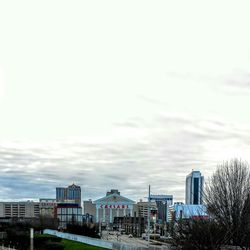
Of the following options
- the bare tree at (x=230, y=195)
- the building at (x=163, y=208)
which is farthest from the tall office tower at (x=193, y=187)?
the building at (x=163, y=208)

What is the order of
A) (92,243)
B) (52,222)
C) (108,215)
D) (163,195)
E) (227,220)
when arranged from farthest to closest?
(108,215)
(163,195)
(52,222)
(92,243)
(227,220)

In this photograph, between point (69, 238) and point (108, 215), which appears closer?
point (69, 238)

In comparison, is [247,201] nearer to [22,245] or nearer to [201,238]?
[201,238]

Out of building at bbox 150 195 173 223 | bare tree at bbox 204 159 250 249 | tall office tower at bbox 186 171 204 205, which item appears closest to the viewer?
bare tree at bbox 204 159 250 249

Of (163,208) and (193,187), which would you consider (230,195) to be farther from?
(163,208)

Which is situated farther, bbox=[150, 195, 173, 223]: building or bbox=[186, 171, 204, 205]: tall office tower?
bbox=[150, 195, 173, 223]: building

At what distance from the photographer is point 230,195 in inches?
1304

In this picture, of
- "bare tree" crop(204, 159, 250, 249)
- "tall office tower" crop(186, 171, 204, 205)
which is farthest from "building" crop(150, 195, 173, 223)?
"bare tree" crop(204, 159, 250, 249)

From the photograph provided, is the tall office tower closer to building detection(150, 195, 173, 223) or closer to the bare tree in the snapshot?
the bare tree

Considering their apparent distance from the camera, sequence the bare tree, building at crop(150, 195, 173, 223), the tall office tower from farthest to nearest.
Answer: building at crop(150, 195, 173, 223) → the tall office tower → the bare tree

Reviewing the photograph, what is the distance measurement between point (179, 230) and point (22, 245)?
3536cm

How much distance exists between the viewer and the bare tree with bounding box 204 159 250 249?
31016mm

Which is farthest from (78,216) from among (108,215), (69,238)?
(69,238)

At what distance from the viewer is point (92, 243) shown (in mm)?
42688
